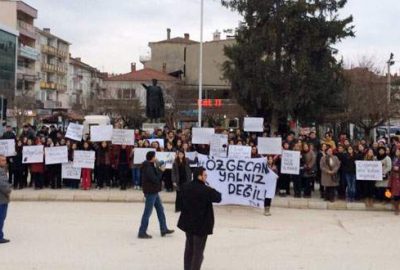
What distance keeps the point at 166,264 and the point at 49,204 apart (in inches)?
303

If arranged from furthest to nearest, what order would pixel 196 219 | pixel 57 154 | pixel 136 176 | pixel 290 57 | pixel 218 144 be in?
1. pixel 290 57
2. pixel 218 144
3. pixel 136 176
4. pixel 57 154
5. pixel 196 219

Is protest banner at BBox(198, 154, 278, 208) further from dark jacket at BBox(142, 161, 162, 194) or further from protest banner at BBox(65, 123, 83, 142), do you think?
protest banner at BBox(65, 123, 83, 142)

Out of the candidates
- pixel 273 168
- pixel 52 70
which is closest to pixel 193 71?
pixel 52 70

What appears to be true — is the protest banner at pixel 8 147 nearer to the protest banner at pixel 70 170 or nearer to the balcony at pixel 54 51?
the protest banner at pixel 70 170

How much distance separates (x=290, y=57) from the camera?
3409 centimetres

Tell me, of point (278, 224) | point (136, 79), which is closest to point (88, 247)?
point (278, 224)

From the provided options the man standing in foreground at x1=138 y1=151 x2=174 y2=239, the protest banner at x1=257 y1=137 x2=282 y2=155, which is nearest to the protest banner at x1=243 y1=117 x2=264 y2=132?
the protest banner at x1=257 y1=137 x2=282 y2=155

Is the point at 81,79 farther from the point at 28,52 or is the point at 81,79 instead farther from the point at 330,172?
the point at 330,172

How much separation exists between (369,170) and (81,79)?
112 m

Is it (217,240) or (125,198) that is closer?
(217,240)

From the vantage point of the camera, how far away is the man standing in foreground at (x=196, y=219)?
7.94m

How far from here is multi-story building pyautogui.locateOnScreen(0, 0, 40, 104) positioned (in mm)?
80625

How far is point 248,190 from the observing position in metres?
14.8

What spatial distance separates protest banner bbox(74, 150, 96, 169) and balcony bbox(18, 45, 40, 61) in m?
67.9
